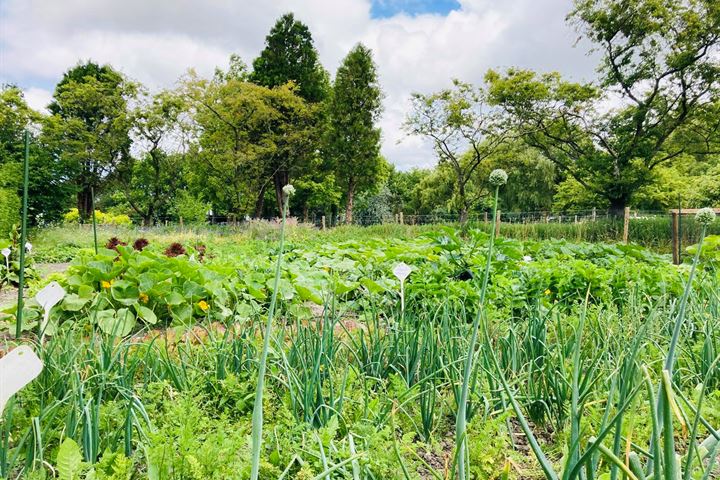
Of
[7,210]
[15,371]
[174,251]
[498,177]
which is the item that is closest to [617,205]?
[174,251]

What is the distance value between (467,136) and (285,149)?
32.6ft

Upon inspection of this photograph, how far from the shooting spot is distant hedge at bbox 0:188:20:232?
1073 cm

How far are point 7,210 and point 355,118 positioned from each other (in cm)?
1719

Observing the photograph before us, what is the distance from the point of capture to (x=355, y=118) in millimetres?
23969

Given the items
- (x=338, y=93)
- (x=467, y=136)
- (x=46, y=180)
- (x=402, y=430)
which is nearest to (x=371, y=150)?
(x=338, y=93)

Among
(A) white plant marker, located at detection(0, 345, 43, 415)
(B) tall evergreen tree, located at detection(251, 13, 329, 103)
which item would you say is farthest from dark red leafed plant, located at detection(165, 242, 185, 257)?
(B) tall evergreen tree, located at detection(251, 13, 329, 103)

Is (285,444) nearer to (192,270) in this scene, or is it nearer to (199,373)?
(199,373)

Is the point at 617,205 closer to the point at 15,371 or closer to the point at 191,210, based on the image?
the point at 15,371

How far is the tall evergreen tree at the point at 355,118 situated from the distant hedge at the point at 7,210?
1513 centimetres

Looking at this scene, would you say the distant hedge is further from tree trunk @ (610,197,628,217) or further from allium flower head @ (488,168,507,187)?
tree trunk @ (610,197,628,217)

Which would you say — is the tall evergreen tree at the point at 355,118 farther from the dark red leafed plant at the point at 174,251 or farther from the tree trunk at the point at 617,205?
the dark red leafed plant at the point at 174,251

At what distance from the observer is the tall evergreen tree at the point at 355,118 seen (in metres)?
24.0

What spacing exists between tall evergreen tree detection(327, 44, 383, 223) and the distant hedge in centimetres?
1513

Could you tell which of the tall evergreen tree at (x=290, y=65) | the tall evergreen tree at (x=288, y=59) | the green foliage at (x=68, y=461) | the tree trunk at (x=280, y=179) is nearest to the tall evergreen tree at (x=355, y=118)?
the tall evergreen tree at (x=290, y=65)
